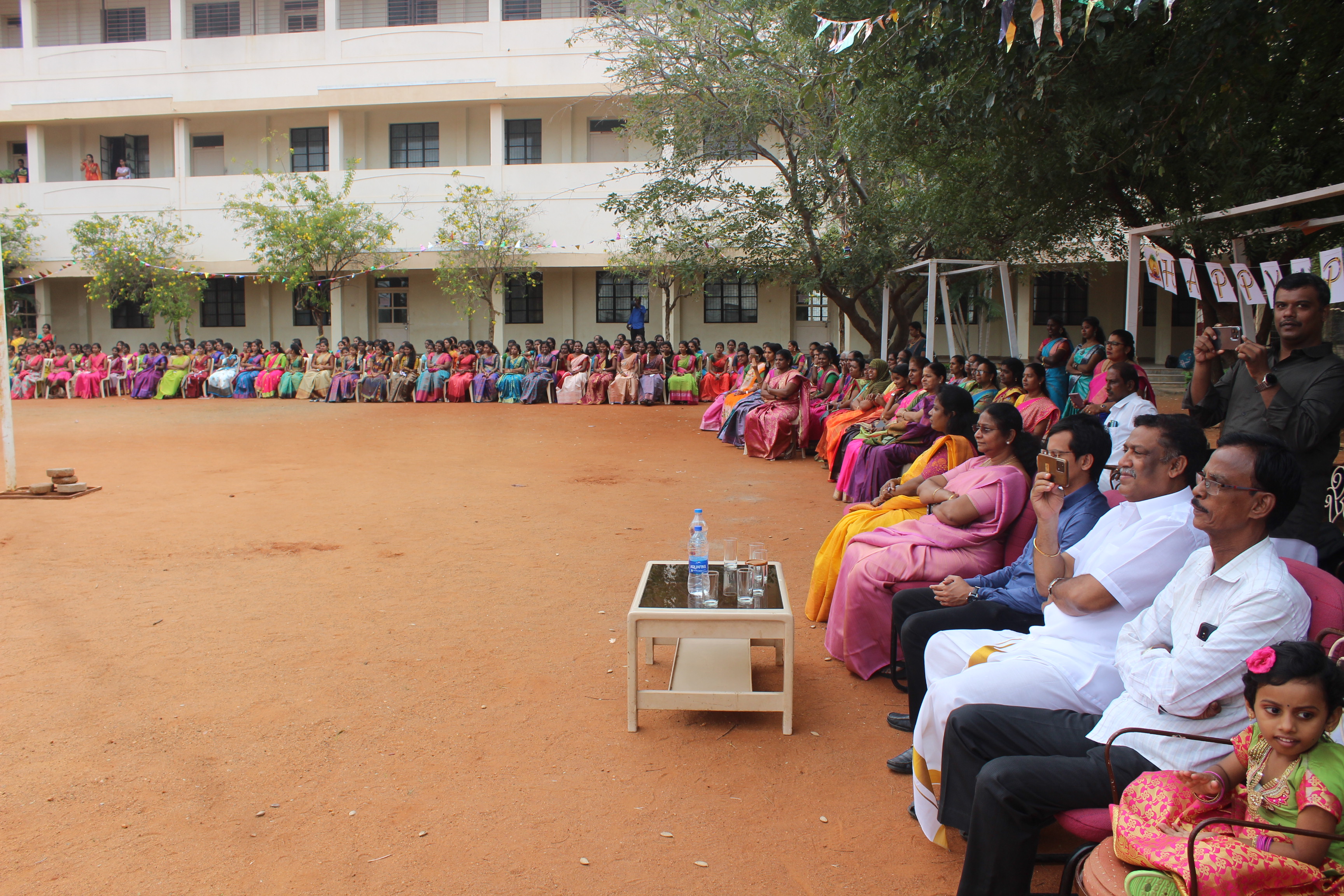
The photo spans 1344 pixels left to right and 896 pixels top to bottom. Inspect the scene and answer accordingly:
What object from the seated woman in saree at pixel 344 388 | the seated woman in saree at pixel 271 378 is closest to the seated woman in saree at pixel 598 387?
the seated woman in saree at pixel 344 388

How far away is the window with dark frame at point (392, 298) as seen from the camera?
81.3ft

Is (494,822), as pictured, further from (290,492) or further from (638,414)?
(638,414)

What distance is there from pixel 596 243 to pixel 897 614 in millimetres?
19416

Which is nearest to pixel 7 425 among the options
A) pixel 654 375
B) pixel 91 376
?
pixel 654 375

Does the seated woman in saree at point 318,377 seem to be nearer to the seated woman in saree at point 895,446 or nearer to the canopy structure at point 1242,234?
the seated woman in saree at point 895,446

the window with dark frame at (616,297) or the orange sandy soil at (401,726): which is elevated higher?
the window with dark frame at (616,297)

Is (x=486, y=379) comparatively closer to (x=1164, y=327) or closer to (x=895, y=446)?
(x=895, y=446)

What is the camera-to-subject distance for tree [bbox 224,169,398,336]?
21031mm

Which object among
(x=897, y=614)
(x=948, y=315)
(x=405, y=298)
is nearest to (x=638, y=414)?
(x=948, y=315)

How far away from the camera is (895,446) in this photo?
793cm

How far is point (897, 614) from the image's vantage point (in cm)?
388

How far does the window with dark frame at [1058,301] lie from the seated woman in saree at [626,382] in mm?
9830

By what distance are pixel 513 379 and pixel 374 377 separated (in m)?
3.10

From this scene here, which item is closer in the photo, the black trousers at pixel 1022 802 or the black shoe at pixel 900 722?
the black trousers at pixel 1022 802
